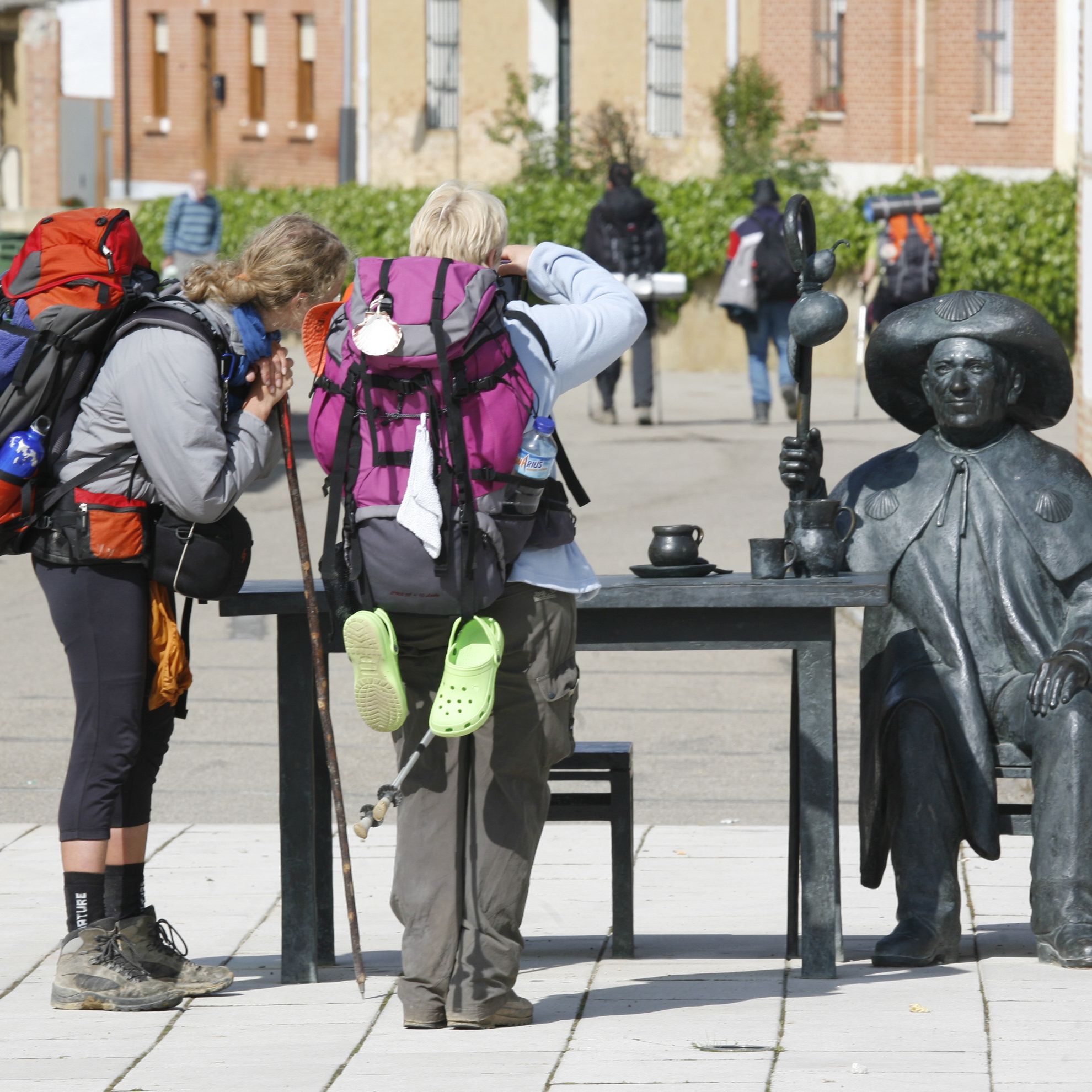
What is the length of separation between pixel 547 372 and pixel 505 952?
3.89 ft

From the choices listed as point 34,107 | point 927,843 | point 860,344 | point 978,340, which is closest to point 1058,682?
point 927,843

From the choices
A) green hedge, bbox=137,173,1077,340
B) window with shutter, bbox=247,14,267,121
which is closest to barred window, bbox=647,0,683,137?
window with shutter, bbox=247,14,267,121

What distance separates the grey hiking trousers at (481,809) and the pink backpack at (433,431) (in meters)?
0.14

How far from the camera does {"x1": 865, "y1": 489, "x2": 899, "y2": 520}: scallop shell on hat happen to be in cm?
518

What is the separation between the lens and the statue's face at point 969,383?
5.15 m

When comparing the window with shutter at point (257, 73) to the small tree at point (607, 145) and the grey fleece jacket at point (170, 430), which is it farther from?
the grey fleece jacket at point (170, 430)

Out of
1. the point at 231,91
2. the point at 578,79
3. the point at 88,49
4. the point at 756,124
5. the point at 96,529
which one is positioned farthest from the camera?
the point at 88,49

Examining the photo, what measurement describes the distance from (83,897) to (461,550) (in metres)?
1.19


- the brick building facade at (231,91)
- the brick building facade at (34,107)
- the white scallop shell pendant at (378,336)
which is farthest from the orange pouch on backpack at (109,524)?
the brick building facade at (34,107)

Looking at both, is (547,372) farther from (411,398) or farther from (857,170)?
(857,170)

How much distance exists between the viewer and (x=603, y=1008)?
463 cm

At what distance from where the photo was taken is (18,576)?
1166cm

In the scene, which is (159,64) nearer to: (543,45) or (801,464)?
(543,45)

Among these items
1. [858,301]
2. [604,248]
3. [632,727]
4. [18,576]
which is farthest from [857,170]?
[632,727]
